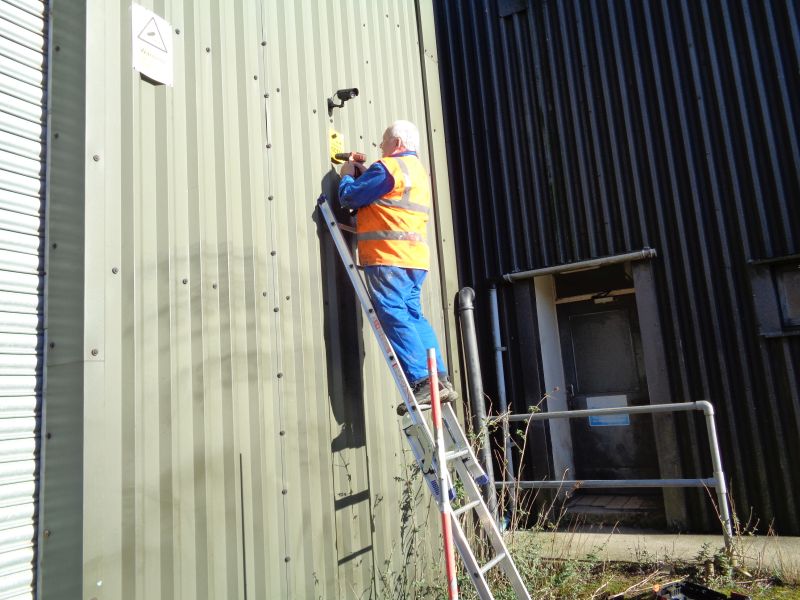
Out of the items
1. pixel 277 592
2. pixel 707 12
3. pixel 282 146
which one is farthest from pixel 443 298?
pixel 707 12

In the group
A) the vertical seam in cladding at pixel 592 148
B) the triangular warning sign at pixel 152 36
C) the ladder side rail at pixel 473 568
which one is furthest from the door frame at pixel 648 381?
the triangular warning sign at pixel 152 36

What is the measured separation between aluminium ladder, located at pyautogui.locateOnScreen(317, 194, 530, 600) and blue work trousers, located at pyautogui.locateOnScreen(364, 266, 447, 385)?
2.5 inches

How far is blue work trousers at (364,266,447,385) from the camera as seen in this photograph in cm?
363

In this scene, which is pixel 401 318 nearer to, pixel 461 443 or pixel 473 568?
pixel 461 443

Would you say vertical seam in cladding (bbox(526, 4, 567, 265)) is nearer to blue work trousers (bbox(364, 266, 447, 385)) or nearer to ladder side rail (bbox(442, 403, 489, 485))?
blue work trousers (bbox(364, 266, 447, 385))

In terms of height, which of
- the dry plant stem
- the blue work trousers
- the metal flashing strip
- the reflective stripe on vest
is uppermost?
the metal flashing strip

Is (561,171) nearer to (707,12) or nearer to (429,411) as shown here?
(707,12)

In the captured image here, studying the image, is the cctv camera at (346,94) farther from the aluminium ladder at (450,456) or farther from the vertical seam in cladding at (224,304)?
the vertical seam in cladding at (224,304)

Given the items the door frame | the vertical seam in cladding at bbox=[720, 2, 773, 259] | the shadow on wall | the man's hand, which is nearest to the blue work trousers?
the shadow on wall

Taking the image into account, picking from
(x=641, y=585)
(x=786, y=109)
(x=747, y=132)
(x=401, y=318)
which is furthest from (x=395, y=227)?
(x=786, y=109)

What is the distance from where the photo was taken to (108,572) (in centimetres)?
230

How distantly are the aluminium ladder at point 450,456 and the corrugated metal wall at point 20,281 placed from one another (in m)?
1.76

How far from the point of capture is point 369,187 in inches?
148

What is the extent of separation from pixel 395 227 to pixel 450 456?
1477 mm
